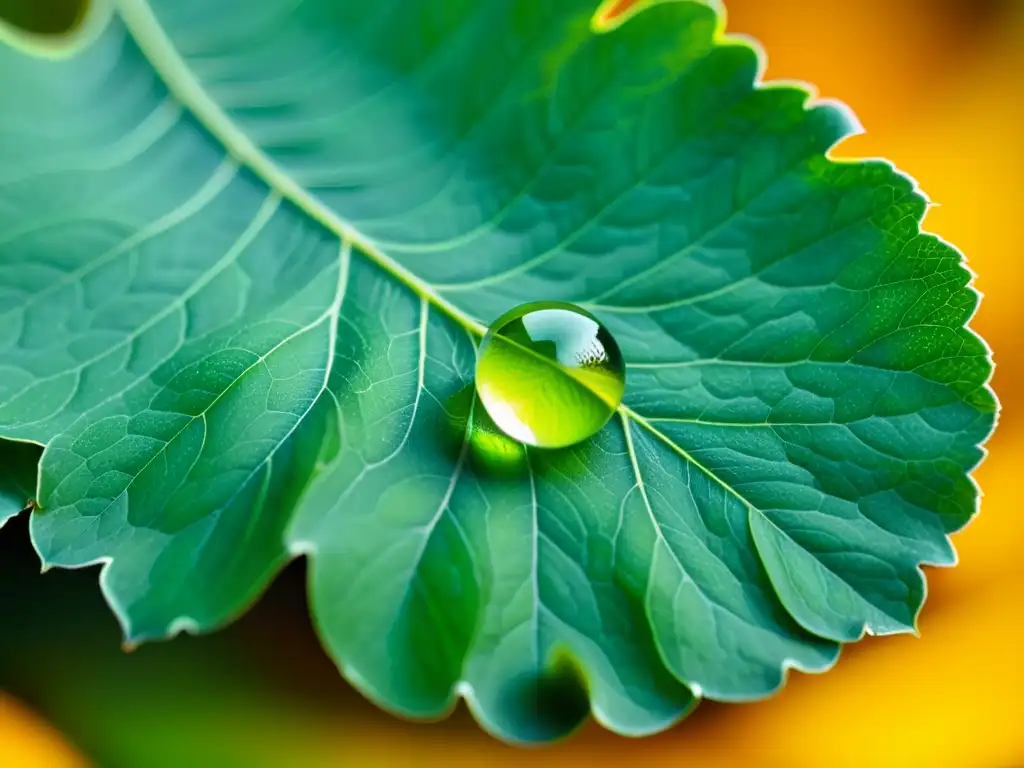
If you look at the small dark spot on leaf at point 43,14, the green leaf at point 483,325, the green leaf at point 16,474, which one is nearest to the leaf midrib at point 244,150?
the green leaf at point 483,325

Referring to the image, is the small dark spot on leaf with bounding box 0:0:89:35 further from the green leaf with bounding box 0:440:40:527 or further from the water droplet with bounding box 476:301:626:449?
the water droplet with bounding box 476:301:626:449

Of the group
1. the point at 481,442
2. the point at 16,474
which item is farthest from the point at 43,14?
the point at 481,442

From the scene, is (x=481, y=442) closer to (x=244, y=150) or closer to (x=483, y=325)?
(x=483, y=325)

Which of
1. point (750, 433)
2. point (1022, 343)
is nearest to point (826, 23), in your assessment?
point (1022, 343)

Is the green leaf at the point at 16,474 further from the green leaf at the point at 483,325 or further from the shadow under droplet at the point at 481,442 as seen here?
the shadow under droplet at the point at 481,442

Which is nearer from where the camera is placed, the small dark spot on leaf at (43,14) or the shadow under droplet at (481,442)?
the shadow under droplet at (481,442)

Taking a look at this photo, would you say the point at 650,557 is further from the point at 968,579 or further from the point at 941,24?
the point at 941,24
